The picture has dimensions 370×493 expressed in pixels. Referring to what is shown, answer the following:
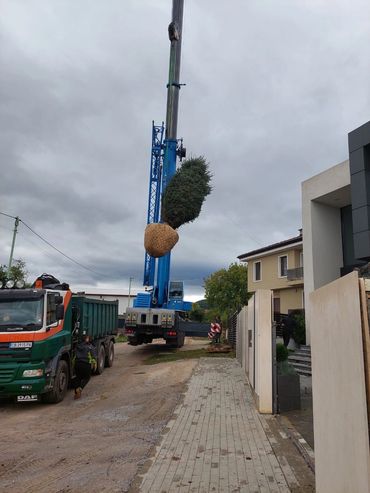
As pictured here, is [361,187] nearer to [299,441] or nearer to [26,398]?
[299,441]

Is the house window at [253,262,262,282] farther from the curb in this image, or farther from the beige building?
the curb

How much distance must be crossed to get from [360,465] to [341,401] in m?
0.50

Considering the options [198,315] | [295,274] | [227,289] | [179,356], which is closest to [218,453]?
[179,356]

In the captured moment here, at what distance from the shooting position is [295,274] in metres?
30.8

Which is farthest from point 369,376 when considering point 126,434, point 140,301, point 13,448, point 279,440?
point 140,301

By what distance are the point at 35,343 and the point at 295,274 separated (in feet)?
77.8

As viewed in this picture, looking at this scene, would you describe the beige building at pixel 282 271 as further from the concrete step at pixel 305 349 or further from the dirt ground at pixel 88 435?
the dirt ground at pixel 88 435

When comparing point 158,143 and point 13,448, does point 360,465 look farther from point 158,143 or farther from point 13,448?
point 158,143

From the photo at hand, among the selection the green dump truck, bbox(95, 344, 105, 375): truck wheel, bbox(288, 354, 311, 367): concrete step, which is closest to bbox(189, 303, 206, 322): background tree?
bbox(95, 344, 105, 375): truck wheel

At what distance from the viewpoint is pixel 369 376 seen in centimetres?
293

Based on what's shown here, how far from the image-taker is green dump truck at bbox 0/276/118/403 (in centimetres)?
954

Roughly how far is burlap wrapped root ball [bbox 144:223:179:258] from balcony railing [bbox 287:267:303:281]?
Answer: 982 inches

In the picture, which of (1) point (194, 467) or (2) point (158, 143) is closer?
(1) point (194, 467)

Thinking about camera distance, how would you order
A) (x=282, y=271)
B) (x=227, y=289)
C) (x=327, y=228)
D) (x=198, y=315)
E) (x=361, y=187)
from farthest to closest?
(x=198, y=315)
(x=227, y=289)
(x=282, y=271)
(x=327, y=228)
(x=361, y=187)
